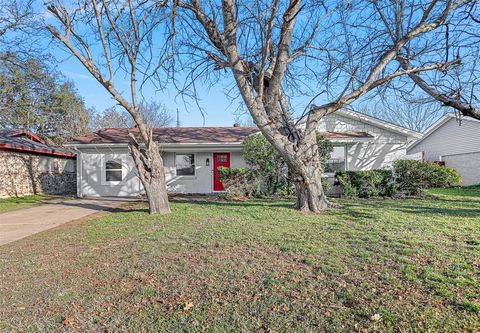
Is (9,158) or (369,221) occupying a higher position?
(9,158)

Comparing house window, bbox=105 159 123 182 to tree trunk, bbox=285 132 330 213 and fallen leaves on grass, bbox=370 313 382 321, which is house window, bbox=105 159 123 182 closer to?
tree trunk, bbox=285 132 330 213

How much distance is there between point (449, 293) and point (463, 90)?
7.42 metres

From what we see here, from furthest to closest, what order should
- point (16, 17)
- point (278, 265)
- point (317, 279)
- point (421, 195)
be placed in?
point (16, 17) < point (421, 195) < point (278, 265) < point (317, 279)

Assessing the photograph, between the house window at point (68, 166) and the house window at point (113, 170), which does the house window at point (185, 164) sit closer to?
the house window at point (113, 170)

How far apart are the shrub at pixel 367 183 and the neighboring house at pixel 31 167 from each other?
15.7 meters

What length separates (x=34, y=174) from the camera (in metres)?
17.6

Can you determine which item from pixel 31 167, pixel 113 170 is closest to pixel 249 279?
pixel 113 170

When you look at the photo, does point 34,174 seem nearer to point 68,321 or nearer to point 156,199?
point 156,199

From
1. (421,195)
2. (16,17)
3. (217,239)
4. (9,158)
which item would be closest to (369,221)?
(217,239)

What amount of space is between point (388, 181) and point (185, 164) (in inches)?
362

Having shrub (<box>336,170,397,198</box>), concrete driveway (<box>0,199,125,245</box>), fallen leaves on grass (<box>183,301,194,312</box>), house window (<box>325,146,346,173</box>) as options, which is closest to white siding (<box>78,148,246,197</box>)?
concrete driveway (<box>0,199,125,245</box>)

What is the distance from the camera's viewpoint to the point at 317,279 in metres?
3.77

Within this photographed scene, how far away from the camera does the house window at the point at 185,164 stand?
1558 centimetres

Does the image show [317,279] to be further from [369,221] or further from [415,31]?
[415,31]
